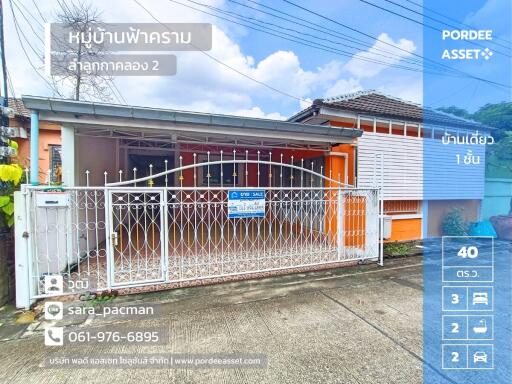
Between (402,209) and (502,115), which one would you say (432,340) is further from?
(502,115)

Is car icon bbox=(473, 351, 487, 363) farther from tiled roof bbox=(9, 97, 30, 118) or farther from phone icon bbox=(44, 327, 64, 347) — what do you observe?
tiled roof bbox=(9, 97, 30, 118)

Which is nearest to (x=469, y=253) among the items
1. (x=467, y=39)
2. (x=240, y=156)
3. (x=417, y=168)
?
(x=417, y=168)

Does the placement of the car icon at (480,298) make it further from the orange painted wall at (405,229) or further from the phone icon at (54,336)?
the phone icon at (54,336)

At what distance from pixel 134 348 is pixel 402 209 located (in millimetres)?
7207

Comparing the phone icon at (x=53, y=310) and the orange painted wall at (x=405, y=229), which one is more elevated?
the orange painted wall at (x=405, y=229)

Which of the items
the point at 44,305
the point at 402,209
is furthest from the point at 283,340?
the point at 402,209

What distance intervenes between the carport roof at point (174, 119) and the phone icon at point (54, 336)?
295 centimetres

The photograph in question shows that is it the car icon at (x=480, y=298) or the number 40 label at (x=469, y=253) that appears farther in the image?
the number 40 label at (x=469, y=253)

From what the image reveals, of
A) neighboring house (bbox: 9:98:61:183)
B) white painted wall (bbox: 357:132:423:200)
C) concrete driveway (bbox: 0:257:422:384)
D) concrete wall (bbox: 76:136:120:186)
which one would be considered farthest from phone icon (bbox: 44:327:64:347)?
neighboring house (bbox: 9:98:61:183)

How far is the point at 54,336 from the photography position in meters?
2.72

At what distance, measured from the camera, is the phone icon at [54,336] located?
2643 millimetres

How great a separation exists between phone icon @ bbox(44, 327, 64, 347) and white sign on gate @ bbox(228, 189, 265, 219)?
2.54 meters

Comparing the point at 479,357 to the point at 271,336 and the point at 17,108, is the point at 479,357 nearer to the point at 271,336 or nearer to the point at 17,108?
the point at 271,336

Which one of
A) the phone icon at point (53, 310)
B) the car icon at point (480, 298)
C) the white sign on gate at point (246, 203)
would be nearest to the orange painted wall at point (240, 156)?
the white sign on gate at point (246, 203)
